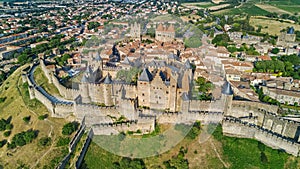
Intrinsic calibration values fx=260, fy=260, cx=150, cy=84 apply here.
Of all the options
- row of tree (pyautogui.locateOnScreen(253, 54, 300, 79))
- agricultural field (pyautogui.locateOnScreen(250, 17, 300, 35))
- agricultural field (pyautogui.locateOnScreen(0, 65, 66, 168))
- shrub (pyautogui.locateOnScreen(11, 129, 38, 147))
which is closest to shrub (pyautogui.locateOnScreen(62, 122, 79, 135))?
agricultural field (pyautogui.locateOnScreen(0, 65, 66, 168))

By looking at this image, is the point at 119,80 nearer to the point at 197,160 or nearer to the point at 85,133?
the point at 85,133

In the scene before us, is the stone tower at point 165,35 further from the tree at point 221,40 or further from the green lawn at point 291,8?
the green lawn at point 291,8

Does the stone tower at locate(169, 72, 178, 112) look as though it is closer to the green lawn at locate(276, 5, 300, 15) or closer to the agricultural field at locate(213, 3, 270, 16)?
the agricultural field at locate(213, 3, 270, 16)

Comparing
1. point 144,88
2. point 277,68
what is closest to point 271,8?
point 277,68

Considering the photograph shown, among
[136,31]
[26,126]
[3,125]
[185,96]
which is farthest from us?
[136,31]

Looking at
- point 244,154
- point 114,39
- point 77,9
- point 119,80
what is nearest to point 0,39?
point 114,39

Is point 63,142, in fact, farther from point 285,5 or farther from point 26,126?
point 285,5

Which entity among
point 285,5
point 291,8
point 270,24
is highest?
point 285,5
